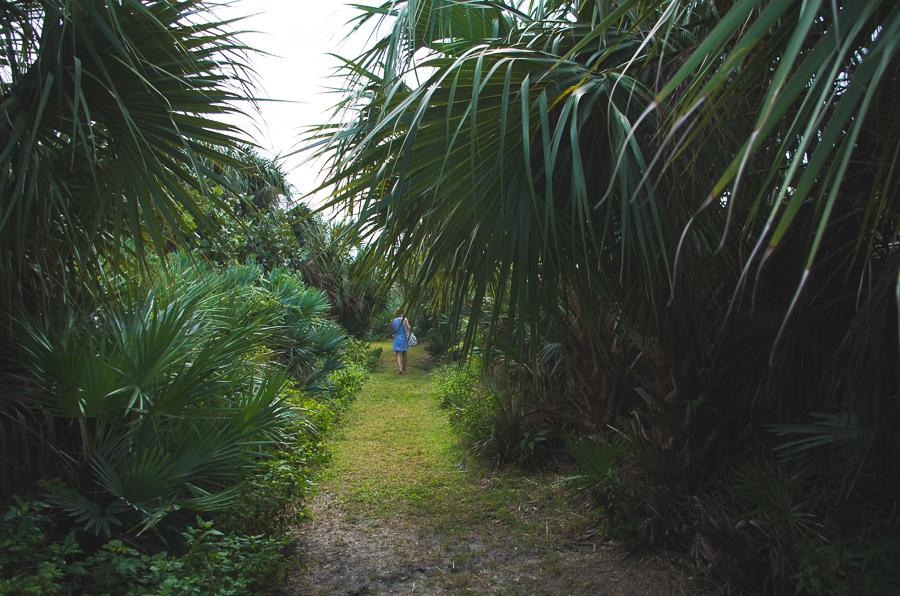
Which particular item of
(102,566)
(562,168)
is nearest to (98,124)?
(102,566)

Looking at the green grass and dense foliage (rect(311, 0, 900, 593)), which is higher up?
dense foliage (rect(311, 0, 900, 593))

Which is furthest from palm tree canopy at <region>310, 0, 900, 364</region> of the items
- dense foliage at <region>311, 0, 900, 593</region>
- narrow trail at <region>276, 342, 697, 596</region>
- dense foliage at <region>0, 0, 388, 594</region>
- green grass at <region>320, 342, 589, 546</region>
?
green grass at <region>320, 342, 589, 546</region>

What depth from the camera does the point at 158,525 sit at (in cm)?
301

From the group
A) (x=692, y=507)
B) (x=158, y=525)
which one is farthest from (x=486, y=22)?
(x=158, y=525)

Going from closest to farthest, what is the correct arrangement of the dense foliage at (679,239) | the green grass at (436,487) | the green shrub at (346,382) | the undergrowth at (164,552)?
the dense foliage at (679,239) → the undergrowth at (164,552) → the green grass at (436,487) → the green shrub at (346,382)

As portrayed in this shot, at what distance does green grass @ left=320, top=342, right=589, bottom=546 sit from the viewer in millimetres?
4301

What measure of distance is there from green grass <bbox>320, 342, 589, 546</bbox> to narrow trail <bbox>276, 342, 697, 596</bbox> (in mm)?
11

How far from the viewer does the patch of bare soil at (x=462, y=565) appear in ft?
10.8

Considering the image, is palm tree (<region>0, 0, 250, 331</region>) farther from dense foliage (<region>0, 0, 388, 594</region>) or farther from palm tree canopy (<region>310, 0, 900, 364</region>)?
palm tree canopy (<region>310, 0, 900, 364</region>)

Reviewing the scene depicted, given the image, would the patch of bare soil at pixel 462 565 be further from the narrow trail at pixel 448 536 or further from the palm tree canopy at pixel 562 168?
the palm tree canopy at pixel 562 168

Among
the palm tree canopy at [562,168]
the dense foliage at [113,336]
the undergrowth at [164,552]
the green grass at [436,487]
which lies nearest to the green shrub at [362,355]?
the green grass at [436,487]

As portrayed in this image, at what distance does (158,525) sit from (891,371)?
3920mm

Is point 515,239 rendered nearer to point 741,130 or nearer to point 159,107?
point 741,130

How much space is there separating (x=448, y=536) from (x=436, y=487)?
107cm
